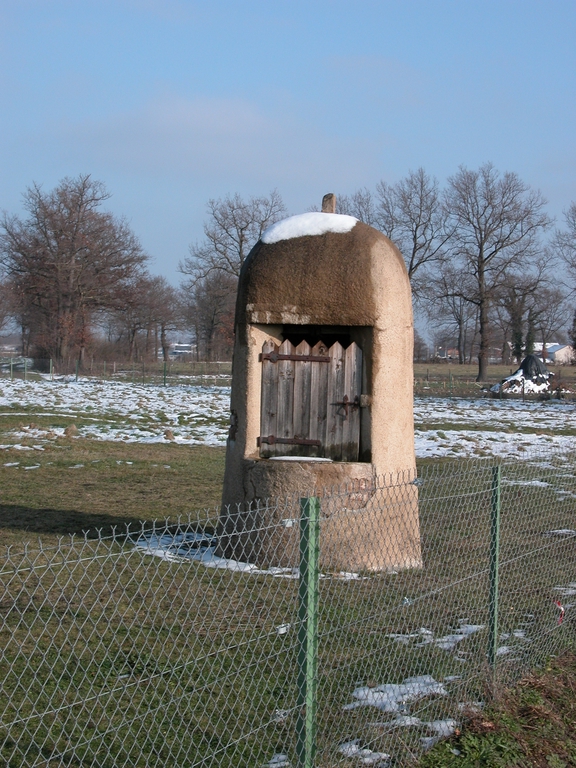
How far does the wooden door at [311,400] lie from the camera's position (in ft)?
25.3

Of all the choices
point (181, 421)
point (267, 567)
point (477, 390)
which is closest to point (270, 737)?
point (267, 567)

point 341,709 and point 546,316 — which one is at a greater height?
point 546,316

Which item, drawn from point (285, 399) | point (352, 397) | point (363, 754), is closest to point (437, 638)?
point (363, 754)

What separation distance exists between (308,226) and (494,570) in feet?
12.9

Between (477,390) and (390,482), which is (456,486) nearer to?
(390,482)

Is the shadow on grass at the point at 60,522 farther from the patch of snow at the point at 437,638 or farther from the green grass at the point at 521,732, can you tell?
the green grass at the point at 521,732

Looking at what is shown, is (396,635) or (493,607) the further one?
(396,635)

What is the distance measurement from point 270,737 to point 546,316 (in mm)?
64482

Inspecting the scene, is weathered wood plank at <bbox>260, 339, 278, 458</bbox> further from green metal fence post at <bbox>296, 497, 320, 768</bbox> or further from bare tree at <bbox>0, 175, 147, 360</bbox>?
bare tree at <bbox>0, 175, 147, 360</bbox>

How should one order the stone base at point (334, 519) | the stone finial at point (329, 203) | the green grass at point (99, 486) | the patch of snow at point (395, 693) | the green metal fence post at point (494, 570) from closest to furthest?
the patch of snow at point (395, 693), the green metal fence post at point (494, 570), the stone base at point (334, 519), the stone finial at point (329, 203), the green grass at point (99, 486)

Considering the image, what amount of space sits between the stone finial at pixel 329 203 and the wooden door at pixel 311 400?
160cm

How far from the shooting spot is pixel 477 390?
38188 mm

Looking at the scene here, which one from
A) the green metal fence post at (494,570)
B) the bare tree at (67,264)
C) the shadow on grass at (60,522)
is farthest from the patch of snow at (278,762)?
the bare tree at (67,264)

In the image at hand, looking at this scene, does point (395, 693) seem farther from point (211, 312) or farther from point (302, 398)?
point (211, 312)
